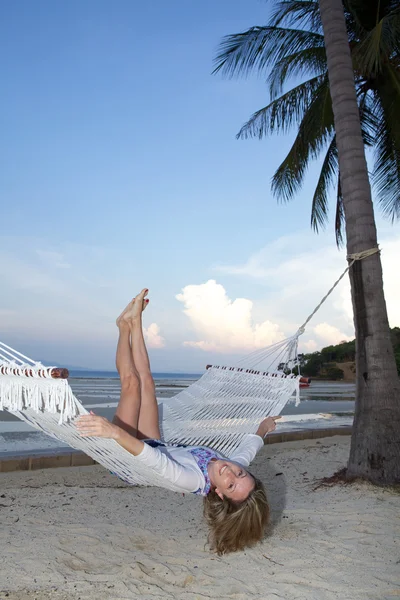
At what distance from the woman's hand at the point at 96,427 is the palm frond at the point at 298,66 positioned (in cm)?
399

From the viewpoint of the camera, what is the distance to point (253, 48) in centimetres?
416

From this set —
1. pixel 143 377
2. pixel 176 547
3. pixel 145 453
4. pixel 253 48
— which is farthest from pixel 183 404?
pixel 253 48

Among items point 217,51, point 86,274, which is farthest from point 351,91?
point 86,274

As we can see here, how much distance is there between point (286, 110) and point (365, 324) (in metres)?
3.06

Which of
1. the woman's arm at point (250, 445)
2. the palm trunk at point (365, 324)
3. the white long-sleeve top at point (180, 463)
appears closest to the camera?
the white long-sleeve top at point (180, 463)

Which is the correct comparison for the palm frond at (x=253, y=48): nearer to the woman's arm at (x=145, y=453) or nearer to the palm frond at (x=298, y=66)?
the palm frond at (x=298, y=66)

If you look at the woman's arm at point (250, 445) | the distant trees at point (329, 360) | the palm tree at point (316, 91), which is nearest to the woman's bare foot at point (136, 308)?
the woman's arm at point (250, 445)

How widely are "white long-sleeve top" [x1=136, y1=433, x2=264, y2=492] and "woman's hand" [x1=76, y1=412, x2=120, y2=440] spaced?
130 millimetres

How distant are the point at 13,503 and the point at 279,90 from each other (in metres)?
4.15

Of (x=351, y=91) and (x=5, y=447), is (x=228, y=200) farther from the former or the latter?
(x=5, y=447)

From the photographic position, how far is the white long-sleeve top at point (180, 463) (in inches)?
56.0

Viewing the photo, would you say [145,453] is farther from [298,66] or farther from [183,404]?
[298,66]

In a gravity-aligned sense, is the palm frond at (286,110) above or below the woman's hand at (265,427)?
above

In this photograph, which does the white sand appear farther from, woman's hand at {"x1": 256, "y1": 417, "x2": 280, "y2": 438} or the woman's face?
woman's hand at {"x1": 256, "y1": 417, "x2": 280, "y2": 438}
